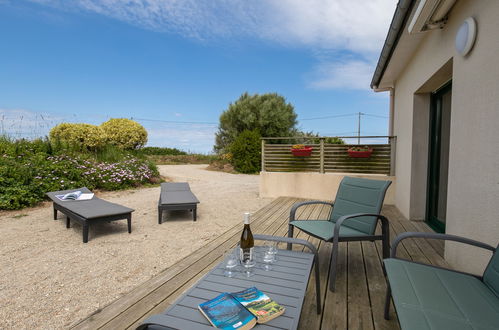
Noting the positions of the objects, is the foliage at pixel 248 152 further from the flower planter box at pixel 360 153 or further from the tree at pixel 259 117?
the flower planter box at pixel 360 153

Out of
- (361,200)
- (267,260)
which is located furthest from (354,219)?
(267,260)

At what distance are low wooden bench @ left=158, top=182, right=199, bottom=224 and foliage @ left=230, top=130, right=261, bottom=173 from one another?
7.92m

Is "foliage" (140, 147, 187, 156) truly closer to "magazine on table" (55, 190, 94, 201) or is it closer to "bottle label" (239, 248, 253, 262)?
"magazine on table" (55, 190, 94, 201)

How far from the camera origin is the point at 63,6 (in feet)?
22.3

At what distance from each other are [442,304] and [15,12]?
1025cm

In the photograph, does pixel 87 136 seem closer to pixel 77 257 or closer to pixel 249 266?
pixel 77 257

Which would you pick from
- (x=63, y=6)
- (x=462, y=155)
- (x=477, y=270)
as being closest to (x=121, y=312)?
(x=477, y=270)

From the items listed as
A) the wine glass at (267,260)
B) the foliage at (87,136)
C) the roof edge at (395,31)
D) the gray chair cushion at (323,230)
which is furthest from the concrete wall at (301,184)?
the foliage at (87,136)

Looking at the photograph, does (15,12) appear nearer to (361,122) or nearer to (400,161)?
(400,161)

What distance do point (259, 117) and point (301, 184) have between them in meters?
11.1

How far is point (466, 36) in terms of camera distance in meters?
2.30

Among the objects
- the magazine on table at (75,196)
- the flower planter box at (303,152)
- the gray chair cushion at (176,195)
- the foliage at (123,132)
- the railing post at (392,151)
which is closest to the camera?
the magazine on table at (75,196)

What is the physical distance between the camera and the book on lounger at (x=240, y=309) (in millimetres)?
1111

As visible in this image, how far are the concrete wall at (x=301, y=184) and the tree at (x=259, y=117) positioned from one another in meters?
9.98
